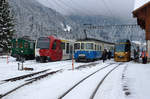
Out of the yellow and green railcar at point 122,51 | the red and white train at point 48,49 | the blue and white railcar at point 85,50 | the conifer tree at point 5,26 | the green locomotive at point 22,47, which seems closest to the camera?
the red and white train at point 48,49

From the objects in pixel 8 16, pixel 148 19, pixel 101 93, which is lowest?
pixel 101 93

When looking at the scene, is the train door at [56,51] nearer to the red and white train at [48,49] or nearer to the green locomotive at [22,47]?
the red and white train at [48,49]

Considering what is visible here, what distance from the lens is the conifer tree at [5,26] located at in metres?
34.6

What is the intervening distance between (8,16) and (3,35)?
3.40 metres

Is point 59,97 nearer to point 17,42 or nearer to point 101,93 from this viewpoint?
point 101,93

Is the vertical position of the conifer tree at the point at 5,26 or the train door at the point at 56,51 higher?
the conifer tree at the point at 5,26

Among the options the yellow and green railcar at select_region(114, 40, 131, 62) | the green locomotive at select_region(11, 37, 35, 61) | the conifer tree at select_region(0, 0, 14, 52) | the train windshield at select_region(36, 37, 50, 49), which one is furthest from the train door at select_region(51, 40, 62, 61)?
the conifer tree at select_region(0, 0, 14, 52)

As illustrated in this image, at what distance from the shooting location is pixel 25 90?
25.3 feet

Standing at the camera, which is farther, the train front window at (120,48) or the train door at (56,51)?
the train front window at (120,48)

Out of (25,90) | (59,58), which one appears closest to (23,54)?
→ (59,58)

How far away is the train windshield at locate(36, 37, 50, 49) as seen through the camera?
22.4 m

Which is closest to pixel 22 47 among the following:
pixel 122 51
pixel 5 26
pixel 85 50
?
pixel 85 50

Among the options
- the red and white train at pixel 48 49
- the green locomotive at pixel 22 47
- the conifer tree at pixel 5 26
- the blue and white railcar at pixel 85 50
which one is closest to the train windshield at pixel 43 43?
the red and white train at pixel 48 49

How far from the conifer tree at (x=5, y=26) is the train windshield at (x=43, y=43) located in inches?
545
